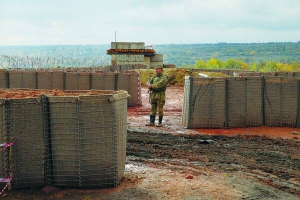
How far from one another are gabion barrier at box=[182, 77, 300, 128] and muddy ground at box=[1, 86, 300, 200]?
302 mm

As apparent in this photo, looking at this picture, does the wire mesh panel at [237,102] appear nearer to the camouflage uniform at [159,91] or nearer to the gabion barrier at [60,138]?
the camouflage uniform at [159,91]

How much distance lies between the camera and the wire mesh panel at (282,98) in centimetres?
1227

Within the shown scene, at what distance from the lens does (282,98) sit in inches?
484

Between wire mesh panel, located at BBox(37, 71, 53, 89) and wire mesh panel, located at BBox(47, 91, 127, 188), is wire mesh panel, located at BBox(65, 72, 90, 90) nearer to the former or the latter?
wire mesh panel, located at BBox(37, 71, 53, 89)

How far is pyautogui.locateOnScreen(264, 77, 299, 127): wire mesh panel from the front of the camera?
40.3 ft

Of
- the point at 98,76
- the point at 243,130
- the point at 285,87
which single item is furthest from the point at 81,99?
the point at 98,76

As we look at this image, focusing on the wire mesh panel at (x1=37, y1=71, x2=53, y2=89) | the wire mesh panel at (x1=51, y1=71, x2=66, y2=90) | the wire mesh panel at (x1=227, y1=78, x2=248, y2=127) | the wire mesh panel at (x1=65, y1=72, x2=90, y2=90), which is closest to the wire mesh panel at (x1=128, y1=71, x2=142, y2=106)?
the wire mesh panel at (x1=65, y1=72, x2=90, y2=90)

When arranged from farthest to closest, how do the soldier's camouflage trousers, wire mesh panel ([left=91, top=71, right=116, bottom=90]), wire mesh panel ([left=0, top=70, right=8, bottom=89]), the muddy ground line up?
wire mesh panel ([left=0, top=70, right=8, bottom=89]), wire mesh panel ([left=91, top=71, right=116, bottom=90]), the soldier's camouflage trousers, the muddy ground

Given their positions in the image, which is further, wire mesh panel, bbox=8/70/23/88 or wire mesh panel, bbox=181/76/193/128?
wire mesh panel, bbox=8/70/23/88

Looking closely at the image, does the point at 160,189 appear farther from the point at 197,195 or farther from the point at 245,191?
the point at 245,191

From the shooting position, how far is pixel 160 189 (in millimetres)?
6211

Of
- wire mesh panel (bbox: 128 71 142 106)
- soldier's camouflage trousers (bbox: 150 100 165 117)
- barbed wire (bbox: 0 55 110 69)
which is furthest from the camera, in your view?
barbed wire (bbox: 0 55 110 69)

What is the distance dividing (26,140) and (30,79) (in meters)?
11.1

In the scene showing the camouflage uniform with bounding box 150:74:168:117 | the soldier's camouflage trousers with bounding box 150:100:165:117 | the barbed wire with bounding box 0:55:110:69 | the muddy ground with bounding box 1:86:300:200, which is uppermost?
the barbed wire with bounding box 0:55:110:69
